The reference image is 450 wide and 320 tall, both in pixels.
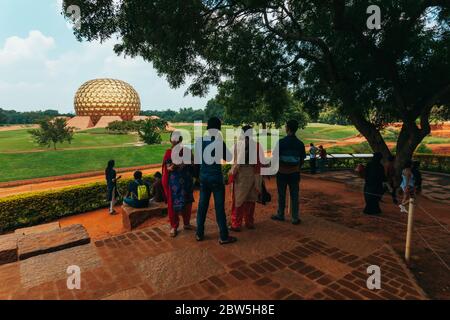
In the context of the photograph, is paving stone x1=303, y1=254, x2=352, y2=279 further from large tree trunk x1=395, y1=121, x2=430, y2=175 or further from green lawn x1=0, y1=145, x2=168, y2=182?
green lawn x1=0, y1=145, x2=168, y2=182

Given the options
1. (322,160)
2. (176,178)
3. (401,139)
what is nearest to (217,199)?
(176,178)

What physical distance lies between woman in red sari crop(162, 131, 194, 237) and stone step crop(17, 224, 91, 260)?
5.19ft

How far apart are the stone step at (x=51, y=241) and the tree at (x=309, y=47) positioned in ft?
18.3

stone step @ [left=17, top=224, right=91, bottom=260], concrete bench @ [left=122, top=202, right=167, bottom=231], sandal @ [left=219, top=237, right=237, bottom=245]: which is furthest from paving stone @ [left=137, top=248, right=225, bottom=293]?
concrete bench @ [left=122, top=202, right=167, bottom=231]

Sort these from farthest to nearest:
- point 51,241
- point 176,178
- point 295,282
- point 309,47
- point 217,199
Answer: point 309,47, point 176,178, point 51,241, point 217,199, point 295,282

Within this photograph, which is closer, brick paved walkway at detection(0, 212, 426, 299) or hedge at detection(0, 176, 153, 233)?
brick paved walkway at detection(0, 212, 426, 299)

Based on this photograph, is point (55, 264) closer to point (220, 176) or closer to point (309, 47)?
point (220, 176)

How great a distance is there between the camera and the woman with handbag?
4734 millimetres

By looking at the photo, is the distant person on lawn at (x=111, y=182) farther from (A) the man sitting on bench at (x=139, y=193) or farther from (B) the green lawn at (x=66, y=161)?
(B) the green lawn at (x=66, y=161)

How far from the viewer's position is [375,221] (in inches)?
233

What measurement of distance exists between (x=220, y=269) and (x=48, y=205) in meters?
8.49

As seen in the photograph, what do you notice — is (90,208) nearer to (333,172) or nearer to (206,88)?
(206,88)

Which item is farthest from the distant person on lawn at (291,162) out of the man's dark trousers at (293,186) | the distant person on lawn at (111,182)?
the distant person on lawn at (111,182)
